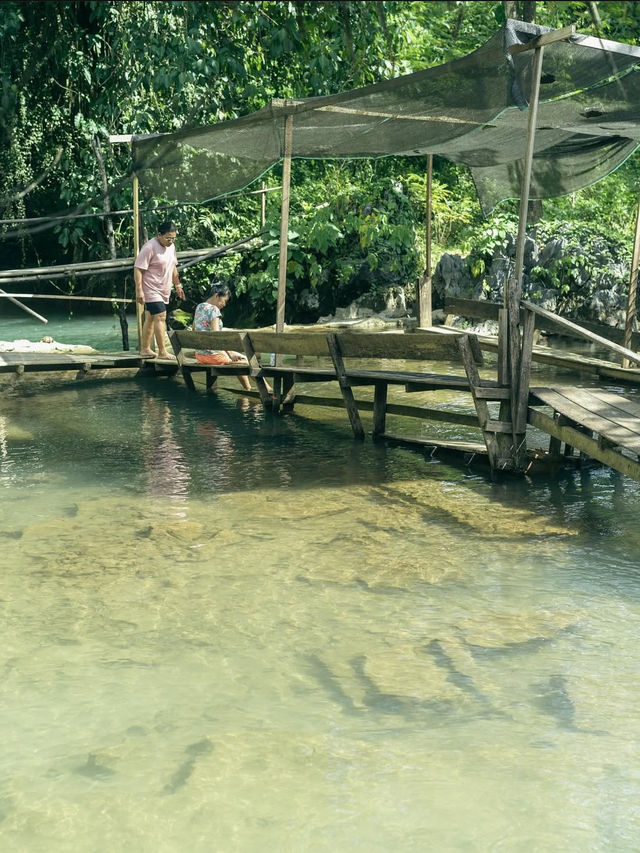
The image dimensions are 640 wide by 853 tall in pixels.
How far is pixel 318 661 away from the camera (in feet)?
14.8

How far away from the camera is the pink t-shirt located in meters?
11.9

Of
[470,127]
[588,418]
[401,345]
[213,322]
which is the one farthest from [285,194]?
[588,418]

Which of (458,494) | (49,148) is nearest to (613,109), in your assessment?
(458,494)

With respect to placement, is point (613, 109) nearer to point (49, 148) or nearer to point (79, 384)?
point (79, 384)

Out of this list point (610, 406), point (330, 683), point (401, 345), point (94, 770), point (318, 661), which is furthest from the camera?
point (401, 345)

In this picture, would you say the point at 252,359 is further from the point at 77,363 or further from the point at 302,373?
the point at 77,363

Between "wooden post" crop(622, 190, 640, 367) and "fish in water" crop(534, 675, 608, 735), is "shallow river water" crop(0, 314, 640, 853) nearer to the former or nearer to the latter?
"fish in water" crop(534, 675, 608, 735)

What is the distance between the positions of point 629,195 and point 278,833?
65.9 feet

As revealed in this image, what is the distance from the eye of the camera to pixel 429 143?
32.7ft

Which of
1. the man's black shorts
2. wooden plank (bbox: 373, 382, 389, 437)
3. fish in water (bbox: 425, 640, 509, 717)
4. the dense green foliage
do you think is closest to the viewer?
fish in water (bbox: 425, 640, 509, 717)

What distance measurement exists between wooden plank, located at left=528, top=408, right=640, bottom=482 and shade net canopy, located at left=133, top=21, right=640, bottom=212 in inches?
93.9

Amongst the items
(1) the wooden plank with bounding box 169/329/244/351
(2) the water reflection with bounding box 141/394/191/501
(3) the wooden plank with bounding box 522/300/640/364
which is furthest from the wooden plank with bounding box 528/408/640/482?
(1) the wooden plank with bounding box 169/329/244/351

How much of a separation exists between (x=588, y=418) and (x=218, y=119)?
12802 mm

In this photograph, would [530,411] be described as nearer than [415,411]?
Yes
